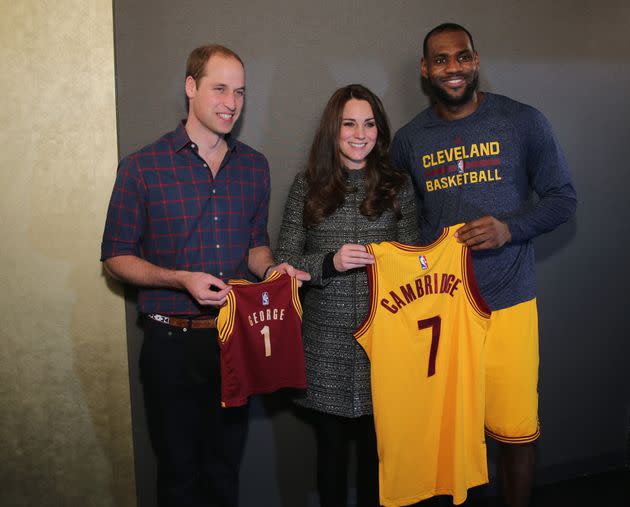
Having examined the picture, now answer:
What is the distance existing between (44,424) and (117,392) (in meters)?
0.30

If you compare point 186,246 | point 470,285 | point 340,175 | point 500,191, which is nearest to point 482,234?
point 470,285

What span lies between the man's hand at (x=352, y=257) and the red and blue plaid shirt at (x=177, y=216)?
0.36 meters

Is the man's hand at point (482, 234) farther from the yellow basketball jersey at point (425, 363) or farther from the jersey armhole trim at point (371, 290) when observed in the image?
the jersey armhole trim at point (371, 290)

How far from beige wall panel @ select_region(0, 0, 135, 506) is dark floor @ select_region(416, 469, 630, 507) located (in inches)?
55.8

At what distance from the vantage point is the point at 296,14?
2.40 meters

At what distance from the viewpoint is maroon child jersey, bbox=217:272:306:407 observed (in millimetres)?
1948

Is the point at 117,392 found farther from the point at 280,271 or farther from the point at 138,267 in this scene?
the point at 280,271

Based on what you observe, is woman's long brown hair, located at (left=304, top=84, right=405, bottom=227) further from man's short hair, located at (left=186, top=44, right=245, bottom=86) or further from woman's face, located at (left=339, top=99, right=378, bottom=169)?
man's short hair, located at (left=186, top=44, right=245, bottom=86)

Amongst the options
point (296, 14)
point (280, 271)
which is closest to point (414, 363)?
point (280, 271)

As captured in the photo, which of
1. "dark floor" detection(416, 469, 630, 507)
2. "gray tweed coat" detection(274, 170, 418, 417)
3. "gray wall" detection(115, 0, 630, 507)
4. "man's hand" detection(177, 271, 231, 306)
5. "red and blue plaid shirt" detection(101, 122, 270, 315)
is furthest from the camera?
"dark floor" detection(416, 469, 630, 507)

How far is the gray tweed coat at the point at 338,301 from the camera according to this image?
2084 mm

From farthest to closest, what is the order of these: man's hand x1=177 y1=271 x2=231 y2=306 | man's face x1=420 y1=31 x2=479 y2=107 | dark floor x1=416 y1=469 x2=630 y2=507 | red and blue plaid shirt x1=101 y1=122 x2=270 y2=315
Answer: dark floor x1=416 y1=469 x2=630 y2=507
man's face x1=420 y1=31 x2=479 y2=107
red and blue plaid shirt x1=101 y1=122 x2=270 y2=315
man's hand x1=177 y1=271 x2=231 y2=306

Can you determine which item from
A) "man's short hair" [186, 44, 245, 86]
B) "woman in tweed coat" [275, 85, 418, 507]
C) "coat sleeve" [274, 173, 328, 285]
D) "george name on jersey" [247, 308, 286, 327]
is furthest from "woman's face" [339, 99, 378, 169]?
"george name on jersey" [247, 308, 286, 327]

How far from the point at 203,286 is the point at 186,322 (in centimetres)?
22
